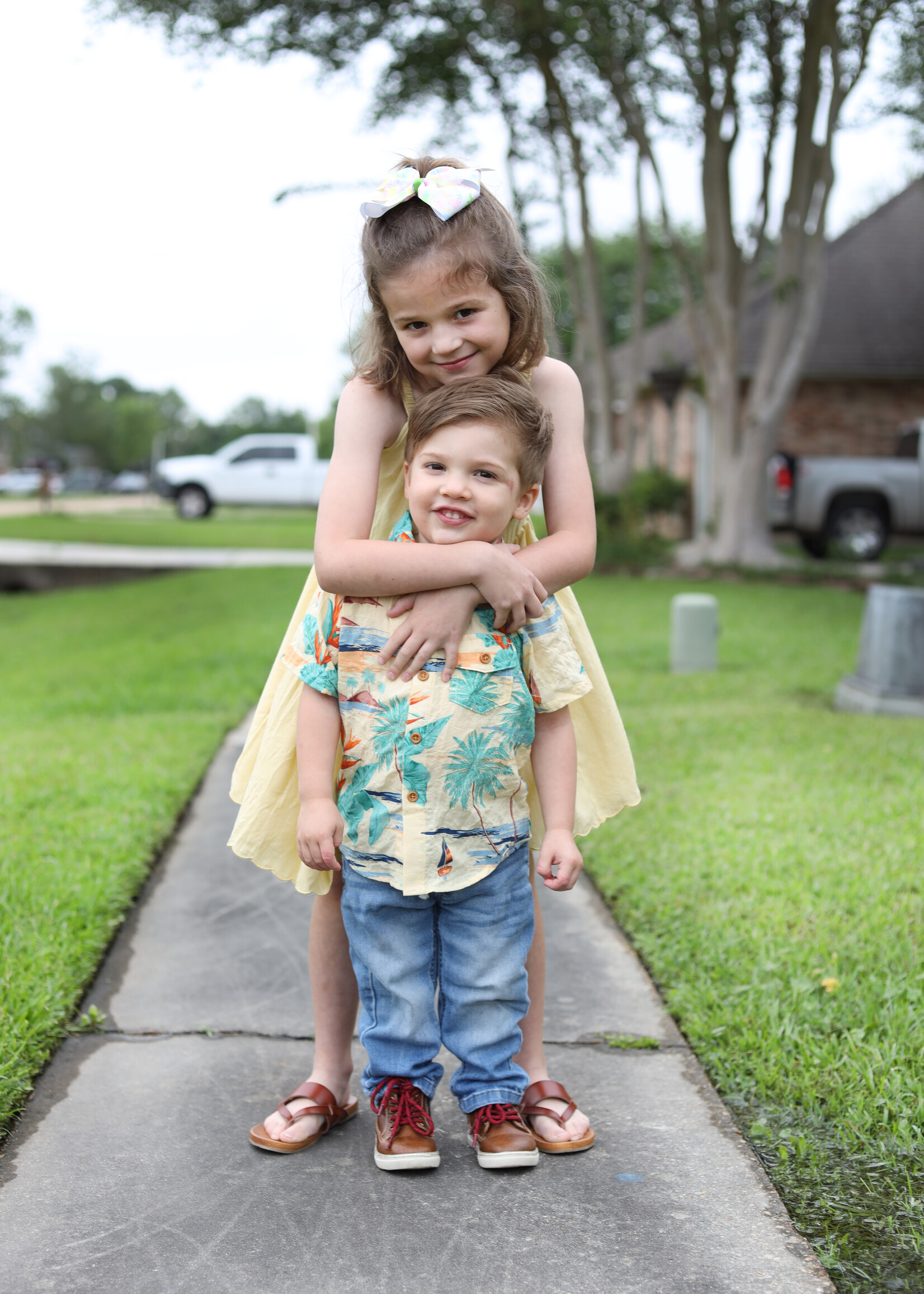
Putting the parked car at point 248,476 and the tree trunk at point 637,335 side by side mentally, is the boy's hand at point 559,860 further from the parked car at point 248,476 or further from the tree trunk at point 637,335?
the parked car at point 248,476

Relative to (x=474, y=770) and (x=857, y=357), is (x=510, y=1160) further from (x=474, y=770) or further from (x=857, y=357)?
(x=857, y=357)

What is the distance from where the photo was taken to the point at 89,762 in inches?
198

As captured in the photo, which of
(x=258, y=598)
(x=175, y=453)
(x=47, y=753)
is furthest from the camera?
(x=175, y=453)

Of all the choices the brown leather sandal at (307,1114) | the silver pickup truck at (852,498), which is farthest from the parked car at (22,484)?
the brown leather sandal at (307,1114)

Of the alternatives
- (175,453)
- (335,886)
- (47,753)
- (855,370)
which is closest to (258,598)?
(47,753)

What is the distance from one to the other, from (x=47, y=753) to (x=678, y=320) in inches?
928

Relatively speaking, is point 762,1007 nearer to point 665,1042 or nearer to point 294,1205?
point 665,1042

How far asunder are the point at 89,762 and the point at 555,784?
3.37 meters

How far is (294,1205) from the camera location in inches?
79.4

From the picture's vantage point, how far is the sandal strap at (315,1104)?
2232 millimetres

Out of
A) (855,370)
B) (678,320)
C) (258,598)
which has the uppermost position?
(678,320)

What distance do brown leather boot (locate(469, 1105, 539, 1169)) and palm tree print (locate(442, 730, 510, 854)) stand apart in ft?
1.76

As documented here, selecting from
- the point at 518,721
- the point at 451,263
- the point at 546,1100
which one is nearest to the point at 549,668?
the point at 518,721

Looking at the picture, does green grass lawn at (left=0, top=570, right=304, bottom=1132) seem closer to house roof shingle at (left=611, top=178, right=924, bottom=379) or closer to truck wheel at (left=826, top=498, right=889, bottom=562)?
truck wheel at (left=826, top=498, right=889, bottom=562)
